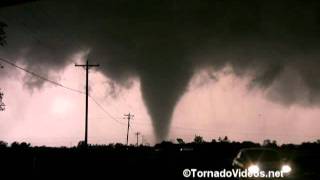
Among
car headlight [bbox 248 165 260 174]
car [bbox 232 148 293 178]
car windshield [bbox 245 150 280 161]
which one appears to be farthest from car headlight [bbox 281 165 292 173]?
car headlight [bbox 248 165 260 174]

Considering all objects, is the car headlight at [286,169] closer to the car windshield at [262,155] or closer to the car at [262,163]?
the car at [262,163]

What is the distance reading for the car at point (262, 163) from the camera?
20391mm

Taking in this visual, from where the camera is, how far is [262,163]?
2070cm

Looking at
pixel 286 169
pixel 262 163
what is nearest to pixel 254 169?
pixel 262 163

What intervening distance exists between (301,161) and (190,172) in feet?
75.5

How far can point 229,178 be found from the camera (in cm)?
2327

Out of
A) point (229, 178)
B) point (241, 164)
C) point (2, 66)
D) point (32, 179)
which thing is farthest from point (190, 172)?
point (2, 66)

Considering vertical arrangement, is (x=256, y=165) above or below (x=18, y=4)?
below

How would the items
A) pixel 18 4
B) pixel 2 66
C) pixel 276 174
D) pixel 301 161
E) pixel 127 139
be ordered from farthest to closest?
1. pixel 127 139
2. pixel 301 161
3. pixel 2 66
4. pixel 276 174
5. pixel 18 4

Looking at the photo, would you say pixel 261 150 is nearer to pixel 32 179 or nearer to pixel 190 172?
A: pixel 190 172

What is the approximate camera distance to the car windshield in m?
21.3

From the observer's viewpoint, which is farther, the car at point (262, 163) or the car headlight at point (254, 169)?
the car at point (262, 163)

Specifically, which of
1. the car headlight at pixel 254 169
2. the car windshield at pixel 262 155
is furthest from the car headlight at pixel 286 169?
the car headlight at pixel 254 169

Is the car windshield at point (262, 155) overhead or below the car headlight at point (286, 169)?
overhead
